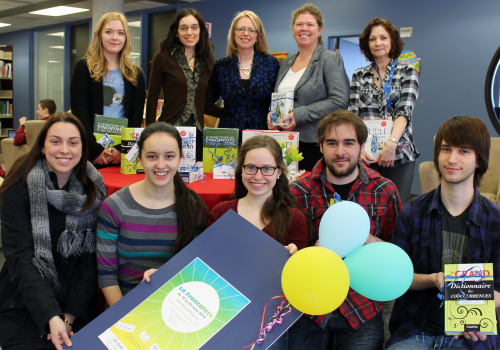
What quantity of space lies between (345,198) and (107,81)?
1868 millimetres

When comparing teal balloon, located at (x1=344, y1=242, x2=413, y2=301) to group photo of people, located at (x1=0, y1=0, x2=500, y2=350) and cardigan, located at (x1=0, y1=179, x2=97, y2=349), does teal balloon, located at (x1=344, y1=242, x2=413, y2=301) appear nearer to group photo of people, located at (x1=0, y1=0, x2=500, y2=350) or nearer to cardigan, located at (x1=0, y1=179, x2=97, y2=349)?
group photo of people, located at (x1=0, y1=0, x2=500, y2=350)

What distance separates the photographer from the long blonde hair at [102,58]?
9.80ft

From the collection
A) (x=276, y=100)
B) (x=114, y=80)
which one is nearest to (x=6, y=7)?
(x=114, y=80)

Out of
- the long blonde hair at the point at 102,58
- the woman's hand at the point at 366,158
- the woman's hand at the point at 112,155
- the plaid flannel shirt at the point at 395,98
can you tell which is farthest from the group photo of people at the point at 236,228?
the long blonde hair at the point at 102,58

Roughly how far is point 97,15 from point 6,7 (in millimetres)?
3978

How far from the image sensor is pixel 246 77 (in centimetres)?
323

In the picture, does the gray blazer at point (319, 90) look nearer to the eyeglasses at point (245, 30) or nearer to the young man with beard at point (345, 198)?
the eyeglasses at point (245, 30)

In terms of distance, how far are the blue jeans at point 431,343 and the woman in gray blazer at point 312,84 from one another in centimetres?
158

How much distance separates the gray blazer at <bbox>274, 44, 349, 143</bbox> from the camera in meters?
3.04

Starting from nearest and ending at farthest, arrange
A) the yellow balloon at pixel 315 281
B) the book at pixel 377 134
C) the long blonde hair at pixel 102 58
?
the yellow balloon at pixel 315 281 < the book at pixel 377 134 < the long blonde hair at pixel 102 58

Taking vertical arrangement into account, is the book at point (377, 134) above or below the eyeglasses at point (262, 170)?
above

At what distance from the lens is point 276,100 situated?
296 cm

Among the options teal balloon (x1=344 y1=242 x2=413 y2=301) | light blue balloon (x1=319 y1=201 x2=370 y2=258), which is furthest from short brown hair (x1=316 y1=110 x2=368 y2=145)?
teal balloon (x1=344 y1=242 x2=413 y2=301)

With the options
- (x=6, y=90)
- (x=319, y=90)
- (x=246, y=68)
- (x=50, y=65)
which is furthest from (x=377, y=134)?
(x=6, y=90)
